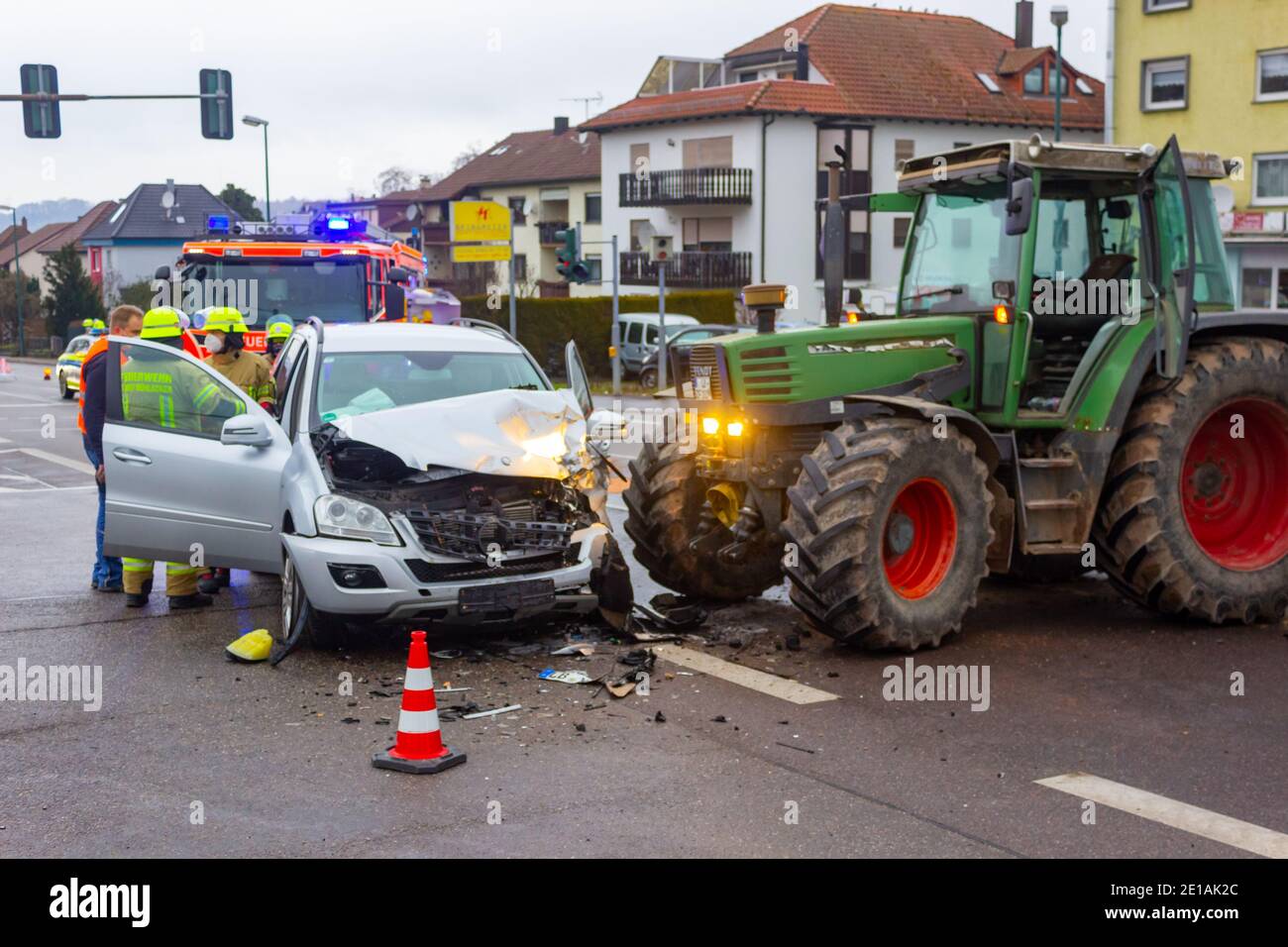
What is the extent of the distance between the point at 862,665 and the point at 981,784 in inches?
78.2

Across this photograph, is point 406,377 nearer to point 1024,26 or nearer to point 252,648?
point 252,648

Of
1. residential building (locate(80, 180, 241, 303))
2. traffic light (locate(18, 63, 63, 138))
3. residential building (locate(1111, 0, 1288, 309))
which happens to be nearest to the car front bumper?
traffic light (locate(18, 63, 63, 138))

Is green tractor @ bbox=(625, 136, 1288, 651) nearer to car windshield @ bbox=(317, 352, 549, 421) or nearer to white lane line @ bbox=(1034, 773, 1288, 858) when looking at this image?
car windshield @ bbox=(317, 352, 549, 421)

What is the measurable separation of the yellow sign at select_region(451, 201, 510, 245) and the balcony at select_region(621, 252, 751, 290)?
59.4 feet

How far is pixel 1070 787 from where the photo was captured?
6.17 metres

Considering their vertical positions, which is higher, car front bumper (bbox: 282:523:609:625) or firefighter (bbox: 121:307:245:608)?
firefighter (bbox: 121:307:245:608)

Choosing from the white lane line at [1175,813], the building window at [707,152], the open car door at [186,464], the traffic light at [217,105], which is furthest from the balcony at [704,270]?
the white lane line at [1175,813]

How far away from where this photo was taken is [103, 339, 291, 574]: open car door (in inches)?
361

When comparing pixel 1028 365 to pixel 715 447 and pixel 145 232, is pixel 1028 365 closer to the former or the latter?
pixel 715 447

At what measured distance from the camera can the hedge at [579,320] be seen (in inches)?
1727

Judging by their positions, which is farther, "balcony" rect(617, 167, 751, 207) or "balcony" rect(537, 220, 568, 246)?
"balcony" rect(537, 220, 568, 246)

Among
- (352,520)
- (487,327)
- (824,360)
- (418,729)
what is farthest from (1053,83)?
(418,729)
